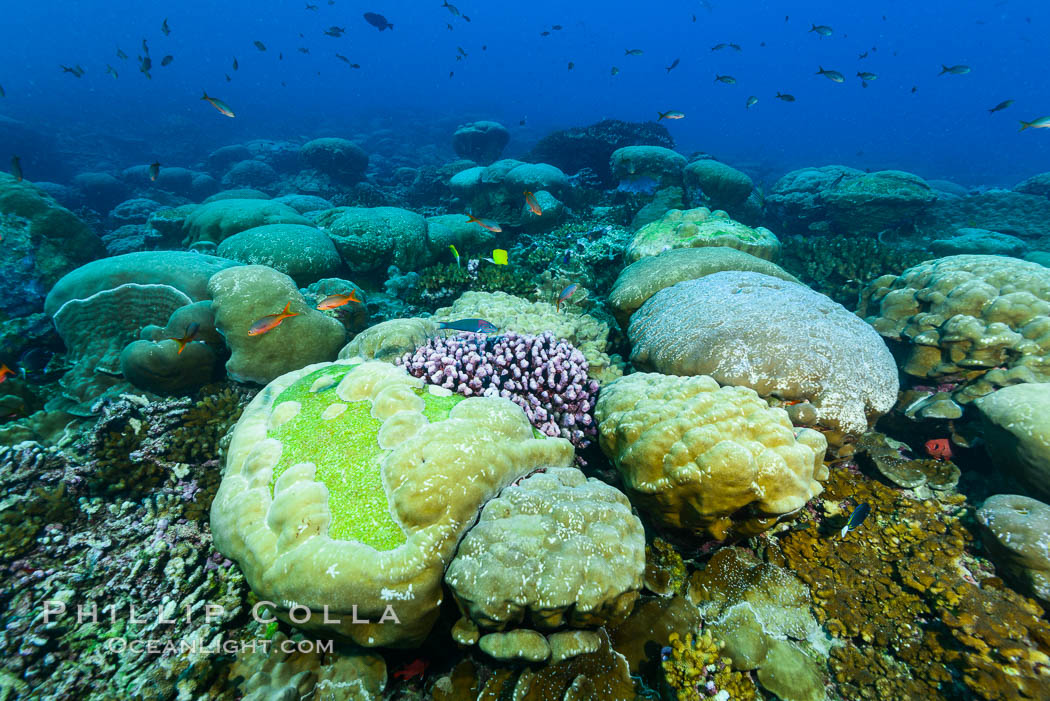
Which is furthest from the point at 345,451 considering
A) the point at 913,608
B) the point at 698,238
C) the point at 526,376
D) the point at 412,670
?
the point at 698,238

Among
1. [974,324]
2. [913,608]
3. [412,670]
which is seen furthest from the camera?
[974,324]

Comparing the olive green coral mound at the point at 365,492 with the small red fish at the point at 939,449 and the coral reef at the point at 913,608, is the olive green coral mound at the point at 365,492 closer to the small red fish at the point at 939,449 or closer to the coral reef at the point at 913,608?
the coral reef at the point at 913,608

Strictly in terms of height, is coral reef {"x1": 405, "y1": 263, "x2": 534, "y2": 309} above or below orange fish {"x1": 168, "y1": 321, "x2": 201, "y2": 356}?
below

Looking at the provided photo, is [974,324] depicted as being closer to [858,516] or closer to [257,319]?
[858,516]

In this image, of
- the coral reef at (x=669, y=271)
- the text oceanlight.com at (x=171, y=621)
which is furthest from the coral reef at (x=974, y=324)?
the text oceanlight.com at (x=171, y=621)

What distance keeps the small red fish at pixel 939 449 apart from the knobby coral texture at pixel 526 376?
146 inches

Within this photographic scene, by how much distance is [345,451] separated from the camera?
9.54 feet

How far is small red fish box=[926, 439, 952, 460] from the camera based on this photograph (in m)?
4.14

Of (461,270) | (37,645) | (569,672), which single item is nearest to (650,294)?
(461,270)

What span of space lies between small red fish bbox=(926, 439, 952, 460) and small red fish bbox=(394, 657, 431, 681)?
17.8ft

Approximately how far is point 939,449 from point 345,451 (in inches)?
239

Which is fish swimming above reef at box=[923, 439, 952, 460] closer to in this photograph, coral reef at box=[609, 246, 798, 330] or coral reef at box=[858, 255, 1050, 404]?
coral reef at box=[858, 255, 1050, 404]

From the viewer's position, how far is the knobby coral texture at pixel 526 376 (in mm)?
3969

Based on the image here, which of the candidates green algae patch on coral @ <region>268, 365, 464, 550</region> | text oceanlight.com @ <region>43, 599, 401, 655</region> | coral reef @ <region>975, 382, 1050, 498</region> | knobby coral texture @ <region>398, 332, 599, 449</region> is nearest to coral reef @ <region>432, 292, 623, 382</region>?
knobby coral texture @ <region>398, 332, 599, 449</region>
